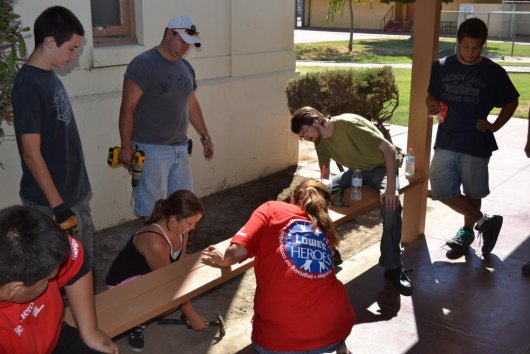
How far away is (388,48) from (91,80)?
88.1ft

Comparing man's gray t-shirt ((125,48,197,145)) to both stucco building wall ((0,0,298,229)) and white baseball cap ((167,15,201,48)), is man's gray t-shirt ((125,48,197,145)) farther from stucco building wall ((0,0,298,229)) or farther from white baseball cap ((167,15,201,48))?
stucco building wall ((0,0,298,229))

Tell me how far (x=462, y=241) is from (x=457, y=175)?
57 centimetres

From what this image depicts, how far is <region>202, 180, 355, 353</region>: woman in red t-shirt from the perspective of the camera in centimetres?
295

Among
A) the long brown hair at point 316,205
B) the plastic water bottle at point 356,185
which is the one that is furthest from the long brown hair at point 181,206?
the plastic water bottle at point 356,185

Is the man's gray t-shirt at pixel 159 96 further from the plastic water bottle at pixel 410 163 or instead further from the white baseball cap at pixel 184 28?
the plastic water bottle at pixel 410 163

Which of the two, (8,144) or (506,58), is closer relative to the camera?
(8,144)

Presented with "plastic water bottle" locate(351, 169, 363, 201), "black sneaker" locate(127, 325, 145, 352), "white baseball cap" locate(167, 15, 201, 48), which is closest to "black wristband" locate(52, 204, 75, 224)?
"black sneaker" locate(127, 325, 145, 352)

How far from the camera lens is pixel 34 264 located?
2.00m

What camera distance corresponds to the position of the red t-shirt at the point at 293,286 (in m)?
2.95

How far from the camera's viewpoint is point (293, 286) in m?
2.95

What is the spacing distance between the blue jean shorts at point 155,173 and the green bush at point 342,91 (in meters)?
3.40

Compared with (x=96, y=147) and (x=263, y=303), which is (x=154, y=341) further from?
(x=96, y=147)

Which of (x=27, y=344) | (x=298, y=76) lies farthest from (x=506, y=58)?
(x=27, y=344)

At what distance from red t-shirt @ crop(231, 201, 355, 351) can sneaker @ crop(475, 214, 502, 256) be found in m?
2.48
